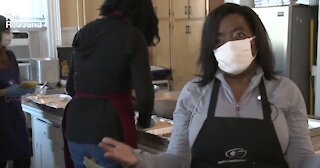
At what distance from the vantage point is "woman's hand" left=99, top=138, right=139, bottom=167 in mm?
1030

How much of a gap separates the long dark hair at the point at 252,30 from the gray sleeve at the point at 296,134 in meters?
0.11

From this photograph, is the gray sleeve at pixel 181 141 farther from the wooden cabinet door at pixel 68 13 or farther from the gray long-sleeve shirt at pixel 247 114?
the wooden cabinet door at pixel 68 13

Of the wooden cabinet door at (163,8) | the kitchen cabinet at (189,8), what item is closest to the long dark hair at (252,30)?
the kitchen cabinet at (189,8)

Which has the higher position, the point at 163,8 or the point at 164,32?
the point at 163,8

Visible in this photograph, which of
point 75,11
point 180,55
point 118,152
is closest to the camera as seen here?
point 118,152

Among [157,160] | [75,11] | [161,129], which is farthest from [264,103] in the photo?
[75,11]

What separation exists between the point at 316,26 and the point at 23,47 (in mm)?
2872

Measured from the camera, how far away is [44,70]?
421 centimetres

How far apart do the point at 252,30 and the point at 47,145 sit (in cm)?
183

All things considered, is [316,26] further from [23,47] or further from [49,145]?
[23,47]

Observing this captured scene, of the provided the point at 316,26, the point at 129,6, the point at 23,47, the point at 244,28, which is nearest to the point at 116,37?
the point at 129,6

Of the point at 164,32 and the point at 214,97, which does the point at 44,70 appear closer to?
the point at 164,32

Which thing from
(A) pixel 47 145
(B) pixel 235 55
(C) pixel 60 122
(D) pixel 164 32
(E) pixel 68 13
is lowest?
(A) pixel 47 145

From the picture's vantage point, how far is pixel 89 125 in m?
1.71
